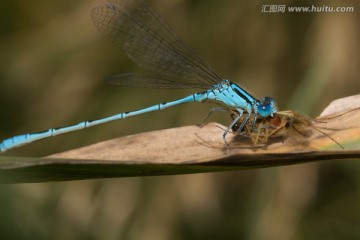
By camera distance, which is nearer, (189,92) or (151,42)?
(151,42)

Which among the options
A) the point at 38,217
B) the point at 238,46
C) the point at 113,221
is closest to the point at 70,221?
the point at 113,221

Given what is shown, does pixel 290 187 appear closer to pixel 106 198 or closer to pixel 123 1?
pixel 106 198

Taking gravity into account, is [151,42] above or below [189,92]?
above

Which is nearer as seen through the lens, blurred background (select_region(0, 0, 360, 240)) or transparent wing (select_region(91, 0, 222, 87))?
transparent wing (select_region(91, 0, 222, 87))

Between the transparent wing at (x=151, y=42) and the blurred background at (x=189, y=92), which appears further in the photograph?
the blurred background at (x=189, y=92)
